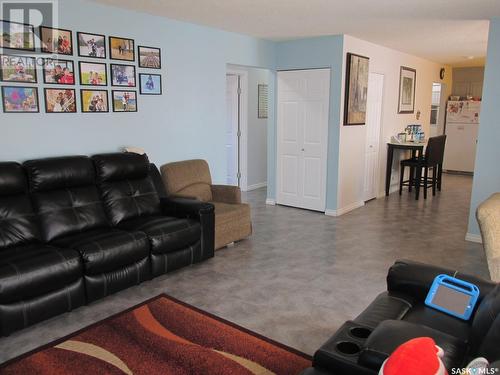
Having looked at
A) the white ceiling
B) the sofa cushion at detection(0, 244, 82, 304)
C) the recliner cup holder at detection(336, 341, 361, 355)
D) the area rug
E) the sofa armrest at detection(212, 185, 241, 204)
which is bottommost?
the area rug

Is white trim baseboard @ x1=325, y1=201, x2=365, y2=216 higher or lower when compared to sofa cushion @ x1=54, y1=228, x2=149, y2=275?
lower

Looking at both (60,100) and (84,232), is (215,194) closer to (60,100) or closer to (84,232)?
(84,232)

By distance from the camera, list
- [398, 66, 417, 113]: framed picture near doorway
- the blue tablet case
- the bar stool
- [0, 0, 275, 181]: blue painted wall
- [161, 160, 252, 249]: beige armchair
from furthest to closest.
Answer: [398, 66, 417, 113]: framed picture near doorway
the bar stool
[161, 160, 252, 249]: beige armchair
[0, 0, 275, 181]: blue painted wall
the blue tablet case

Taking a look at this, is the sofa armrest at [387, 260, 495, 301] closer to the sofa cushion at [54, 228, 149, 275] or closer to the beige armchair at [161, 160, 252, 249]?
the sofa cushion at [54, 228, 149, 275]

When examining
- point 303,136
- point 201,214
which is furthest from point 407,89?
point 201,214

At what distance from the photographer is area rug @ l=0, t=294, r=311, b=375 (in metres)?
2.25

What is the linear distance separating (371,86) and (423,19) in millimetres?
1808

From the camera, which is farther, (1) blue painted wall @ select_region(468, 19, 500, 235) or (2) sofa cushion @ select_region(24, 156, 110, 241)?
(1) blue painted wall @ select_region(468, 19, 500, 235)

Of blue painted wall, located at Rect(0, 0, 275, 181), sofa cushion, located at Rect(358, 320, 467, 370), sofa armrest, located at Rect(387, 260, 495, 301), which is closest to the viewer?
sofa cushion, located at Rect(358, 320, 467, 370)

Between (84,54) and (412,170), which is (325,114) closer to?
(412,170)

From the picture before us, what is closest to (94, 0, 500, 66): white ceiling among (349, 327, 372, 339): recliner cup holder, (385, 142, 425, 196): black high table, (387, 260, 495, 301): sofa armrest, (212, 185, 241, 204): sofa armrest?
(385, 142, 425, 196): black high table

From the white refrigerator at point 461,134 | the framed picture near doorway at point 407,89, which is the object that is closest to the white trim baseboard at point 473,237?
the framed picture near doorway at point 407,89

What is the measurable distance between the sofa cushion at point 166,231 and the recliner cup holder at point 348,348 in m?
1.95

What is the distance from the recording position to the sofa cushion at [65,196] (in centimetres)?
315
